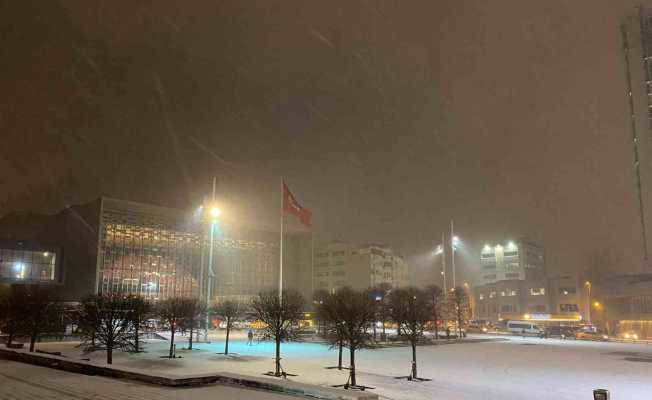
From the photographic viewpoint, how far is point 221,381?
67.6 ft

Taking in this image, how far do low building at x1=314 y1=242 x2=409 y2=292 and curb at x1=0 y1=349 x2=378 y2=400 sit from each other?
15513cm

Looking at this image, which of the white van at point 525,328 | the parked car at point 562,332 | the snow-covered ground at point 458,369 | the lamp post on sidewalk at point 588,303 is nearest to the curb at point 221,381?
the snow-covered ground at point 458,369

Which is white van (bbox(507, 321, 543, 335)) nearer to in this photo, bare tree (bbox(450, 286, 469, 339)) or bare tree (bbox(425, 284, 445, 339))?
bare tree (bbox(450, 286, 469, 339))

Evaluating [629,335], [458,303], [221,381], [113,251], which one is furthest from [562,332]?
[113,251]

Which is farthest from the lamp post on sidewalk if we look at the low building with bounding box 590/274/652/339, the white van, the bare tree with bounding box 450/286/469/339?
the bare tree with bounding box 450/286/469/339

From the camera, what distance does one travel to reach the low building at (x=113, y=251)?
356ft

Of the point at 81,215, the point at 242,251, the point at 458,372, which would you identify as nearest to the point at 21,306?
the point at 458,372

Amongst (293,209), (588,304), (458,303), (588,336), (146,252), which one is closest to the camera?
(293,209)

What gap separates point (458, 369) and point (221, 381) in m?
20.2

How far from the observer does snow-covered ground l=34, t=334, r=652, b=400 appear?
26062 mm

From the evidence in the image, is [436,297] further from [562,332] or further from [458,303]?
[562,332]

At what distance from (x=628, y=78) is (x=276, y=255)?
461 feet

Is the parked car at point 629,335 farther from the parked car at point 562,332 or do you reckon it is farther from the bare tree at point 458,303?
the bare tree at point 458,303

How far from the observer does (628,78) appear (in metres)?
34.6
